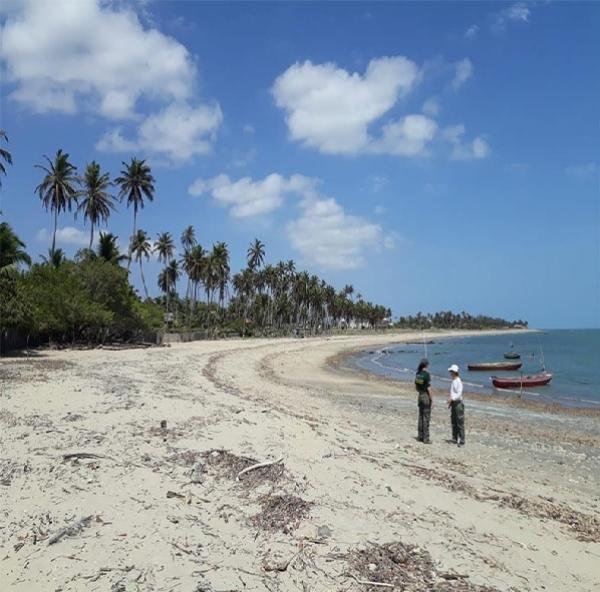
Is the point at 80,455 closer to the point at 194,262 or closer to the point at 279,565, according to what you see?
the point at 279,565

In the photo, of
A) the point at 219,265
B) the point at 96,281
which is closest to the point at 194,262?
the point at 219,265

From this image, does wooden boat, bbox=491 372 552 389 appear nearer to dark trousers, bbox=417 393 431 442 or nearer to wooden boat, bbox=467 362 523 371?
wooden boat, bbox=467 362 523 371

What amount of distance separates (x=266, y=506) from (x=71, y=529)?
7.35ft

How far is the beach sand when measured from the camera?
501 cm

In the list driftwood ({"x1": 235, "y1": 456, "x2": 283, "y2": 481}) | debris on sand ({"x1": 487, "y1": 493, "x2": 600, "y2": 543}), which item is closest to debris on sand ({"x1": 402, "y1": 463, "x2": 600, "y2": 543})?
debris on sand ({"x1": 487, "y1": 493, "x2": 600, "y2": 543})

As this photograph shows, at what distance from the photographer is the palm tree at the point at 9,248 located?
3716 centimetres

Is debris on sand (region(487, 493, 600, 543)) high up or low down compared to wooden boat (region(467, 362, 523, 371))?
up

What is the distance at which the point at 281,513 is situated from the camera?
633cm

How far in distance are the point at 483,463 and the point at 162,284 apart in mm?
96294

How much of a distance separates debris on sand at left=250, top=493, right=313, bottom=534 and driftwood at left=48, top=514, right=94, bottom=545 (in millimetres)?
1842

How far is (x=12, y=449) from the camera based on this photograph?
8.42m

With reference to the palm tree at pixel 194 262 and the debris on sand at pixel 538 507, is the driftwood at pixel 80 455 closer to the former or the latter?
the debris on sand at pixel 538 507

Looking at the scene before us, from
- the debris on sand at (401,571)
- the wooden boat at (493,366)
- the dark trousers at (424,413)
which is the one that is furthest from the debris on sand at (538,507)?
the wooden boat at (493,366)

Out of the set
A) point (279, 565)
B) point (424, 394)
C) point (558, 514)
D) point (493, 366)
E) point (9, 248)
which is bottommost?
point (493, 366)
